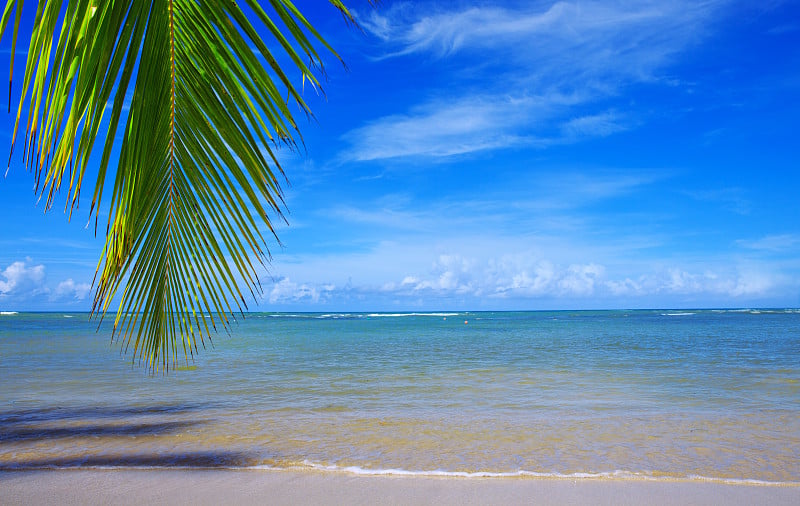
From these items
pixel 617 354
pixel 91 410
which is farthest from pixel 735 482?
pixel 617 354

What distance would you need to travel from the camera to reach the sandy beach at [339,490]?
515 centimetres

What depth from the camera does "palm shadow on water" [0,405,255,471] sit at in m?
6.53

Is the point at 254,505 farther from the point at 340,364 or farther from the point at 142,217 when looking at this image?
the point at 340,364

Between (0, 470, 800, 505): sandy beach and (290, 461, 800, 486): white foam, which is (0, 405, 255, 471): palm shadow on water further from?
(290, 461, 800, 486): white foam

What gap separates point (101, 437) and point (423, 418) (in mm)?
4490

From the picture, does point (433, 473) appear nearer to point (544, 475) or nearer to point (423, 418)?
point (544, 475)

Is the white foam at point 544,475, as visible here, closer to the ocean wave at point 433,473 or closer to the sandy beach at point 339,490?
the ocean wave at point 433,473

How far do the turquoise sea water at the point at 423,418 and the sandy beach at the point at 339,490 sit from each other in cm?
38

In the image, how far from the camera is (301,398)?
1108cm

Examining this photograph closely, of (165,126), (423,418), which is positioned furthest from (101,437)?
(165,126)

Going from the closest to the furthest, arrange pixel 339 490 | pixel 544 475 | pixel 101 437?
pixel 339 490, pixel 544 475, pixel 101 437

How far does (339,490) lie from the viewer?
547cm

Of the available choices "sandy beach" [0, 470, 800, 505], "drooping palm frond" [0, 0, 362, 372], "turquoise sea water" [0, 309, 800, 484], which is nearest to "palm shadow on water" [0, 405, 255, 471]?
"turquoise sea water" [0, 309, 800, 484]

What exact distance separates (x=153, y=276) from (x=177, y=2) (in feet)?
2.74
